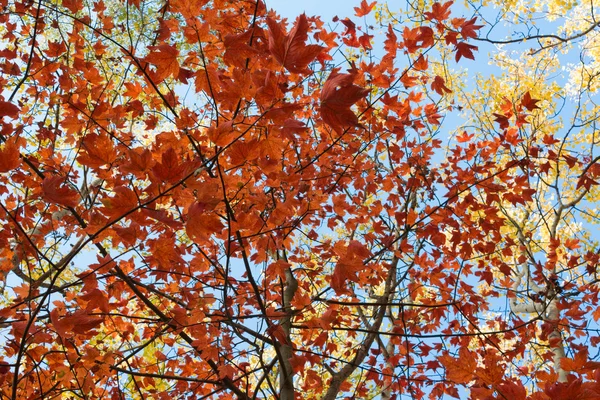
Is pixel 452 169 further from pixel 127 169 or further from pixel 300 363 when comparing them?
pixel 127 169

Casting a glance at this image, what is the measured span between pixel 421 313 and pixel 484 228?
1.11 metres

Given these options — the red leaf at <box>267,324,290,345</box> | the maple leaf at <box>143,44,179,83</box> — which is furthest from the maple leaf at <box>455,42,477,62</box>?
the red leaf at <box>267,324,290,345</box>

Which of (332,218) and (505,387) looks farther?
(332,218)

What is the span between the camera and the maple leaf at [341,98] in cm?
106

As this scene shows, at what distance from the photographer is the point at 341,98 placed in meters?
1.07

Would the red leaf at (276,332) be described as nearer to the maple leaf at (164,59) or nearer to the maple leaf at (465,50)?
the maple leaf at (164,59)

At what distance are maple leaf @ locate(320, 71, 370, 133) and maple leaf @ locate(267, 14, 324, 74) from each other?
119 millimetres

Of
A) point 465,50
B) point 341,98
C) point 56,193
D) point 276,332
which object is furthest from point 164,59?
point 465,50

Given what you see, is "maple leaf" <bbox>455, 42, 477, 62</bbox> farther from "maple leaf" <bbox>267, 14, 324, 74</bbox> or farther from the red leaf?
the red leaf

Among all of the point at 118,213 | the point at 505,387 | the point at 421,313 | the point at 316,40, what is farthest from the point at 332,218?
the point at 118,213

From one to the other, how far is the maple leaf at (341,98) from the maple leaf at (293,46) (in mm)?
119

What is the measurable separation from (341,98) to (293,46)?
21 cm

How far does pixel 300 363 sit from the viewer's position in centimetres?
270

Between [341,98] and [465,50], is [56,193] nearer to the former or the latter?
[341,98]
